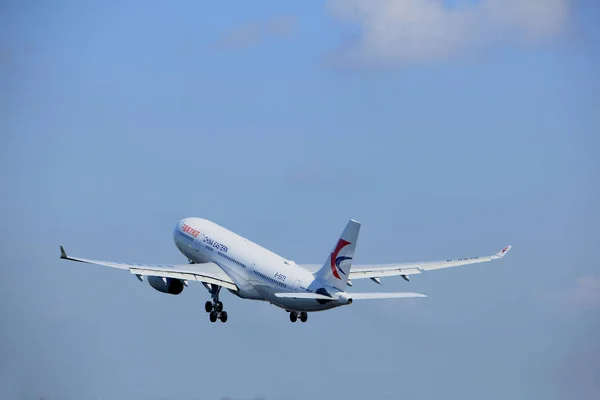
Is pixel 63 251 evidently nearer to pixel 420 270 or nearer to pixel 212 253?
pixel 212 253

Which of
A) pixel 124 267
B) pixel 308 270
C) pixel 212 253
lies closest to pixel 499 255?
pixel 308 270

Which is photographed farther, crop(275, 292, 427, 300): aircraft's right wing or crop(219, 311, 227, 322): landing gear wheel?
crop(219, 311, 227, 322): landing gear wheel

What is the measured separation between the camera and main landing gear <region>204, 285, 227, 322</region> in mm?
114750

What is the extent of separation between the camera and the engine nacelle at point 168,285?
381 feet

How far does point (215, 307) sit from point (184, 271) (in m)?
4.29

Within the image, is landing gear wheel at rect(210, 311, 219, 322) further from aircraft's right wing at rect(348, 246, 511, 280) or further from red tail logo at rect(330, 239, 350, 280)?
red tail logo at rect(330, 239, 350, 280)

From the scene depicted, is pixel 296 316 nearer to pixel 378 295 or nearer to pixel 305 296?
pixel 305 296

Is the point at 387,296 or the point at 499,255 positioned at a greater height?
the point at 499,255

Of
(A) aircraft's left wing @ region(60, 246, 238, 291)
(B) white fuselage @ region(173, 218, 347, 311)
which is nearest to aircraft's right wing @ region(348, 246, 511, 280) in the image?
(B) white fuselage @ region(173, 218, 347, 311)

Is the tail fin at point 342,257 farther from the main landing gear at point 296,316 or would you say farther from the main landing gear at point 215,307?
the main landing gear at point 215,307

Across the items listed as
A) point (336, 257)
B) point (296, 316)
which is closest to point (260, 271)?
point (296, 316)

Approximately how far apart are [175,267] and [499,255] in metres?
26.5

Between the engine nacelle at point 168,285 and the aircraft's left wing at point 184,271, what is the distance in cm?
126

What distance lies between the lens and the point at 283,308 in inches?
4296
